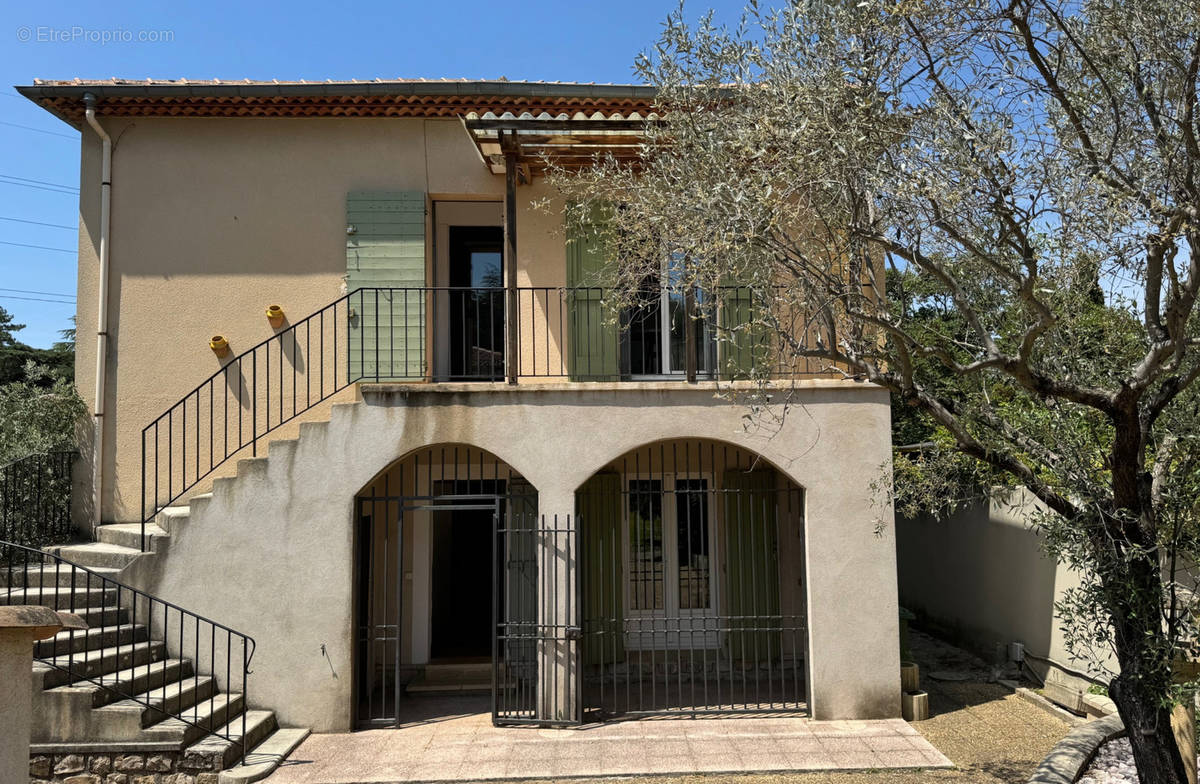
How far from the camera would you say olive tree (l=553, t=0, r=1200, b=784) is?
192 inches

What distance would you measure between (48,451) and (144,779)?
173 inches

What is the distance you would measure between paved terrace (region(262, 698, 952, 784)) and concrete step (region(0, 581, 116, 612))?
2443 mm

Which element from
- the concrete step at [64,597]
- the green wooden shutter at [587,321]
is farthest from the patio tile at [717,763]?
the concrete step at [64,597]

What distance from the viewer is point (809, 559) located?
338 inches

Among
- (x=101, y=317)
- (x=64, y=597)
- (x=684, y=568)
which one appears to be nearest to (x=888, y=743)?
(x=684, y=568)

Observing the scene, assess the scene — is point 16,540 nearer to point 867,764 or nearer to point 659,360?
point 659,360

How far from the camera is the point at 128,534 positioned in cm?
888

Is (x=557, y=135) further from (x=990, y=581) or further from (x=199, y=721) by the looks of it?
(x=990, y=581)

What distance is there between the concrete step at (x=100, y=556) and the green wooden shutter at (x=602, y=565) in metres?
4.81

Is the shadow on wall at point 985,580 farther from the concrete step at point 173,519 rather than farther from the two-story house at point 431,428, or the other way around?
the concrete step at point 173,519

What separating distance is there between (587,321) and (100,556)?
5.61m

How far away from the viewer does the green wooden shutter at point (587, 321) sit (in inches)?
384

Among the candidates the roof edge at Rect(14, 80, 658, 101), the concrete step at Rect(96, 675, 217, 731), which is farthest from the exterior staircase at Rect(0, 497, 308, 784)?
the roof edge at Rect(14, 80, 658, 101)

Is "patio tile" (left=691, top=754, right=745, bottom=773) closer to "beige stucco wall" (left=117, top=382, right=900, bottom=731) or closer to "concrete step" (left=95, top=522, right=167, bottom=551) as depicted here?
"beige stucco wall" (left=117, top=382, right=900, bottom=731)
